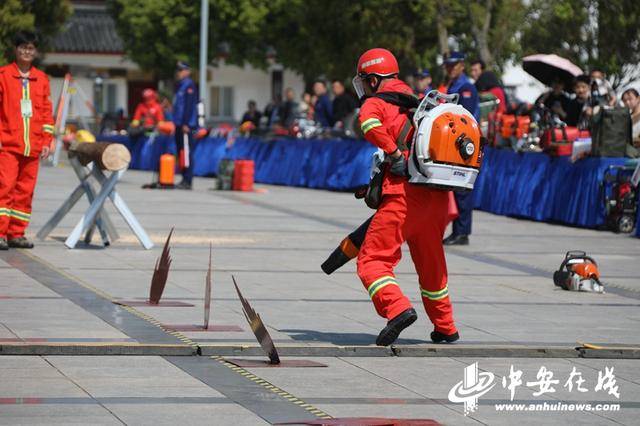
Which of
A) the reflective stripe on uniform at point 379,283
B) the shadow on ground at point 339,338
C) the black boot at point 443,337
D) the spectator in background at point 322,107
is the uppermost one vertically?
the spectator in background at point 322,107

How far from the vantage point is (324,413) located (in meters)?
7.67

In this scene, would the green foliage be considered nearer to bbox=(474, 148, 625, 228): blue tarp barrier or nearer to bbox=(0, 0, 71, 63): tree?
bbox=(0, 0, 71, 63): tree

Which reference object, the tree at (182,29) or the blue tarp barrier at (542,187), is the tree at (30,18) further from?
the tree at (182,29)

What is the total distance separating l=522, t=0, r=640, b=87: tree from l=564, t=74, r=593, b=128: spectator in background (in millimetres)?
8936

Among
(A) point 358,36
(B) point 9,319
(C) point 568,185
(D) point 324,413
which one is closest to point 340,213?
(C) point 568,185

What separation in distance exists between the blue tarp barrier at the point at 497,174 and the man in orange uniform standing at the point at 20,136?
7.62m

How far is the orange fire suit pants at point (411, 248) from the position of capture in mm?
9594

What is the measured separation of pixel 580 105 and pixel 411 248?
12108mm

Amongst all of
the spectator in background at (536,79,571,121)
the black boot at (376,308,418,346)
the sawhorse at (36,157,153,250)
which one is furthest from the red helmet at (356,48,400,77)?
the spectator in background at (536,79,571,121)

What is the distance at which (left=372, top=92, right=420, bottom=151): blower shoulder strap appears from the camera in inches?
389

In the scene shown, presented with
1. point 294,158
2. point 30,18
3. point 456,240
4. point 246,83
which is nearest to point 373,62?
point 456,240

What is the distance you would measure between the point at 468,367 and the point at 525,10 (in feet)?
92.7

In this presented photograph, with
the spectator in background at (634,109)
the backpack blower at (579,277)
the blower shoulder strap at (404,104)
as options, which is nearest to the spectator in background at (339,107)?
the spectator in background at (634,109)

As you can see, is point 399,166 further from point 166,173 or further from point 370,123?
point 166,173
